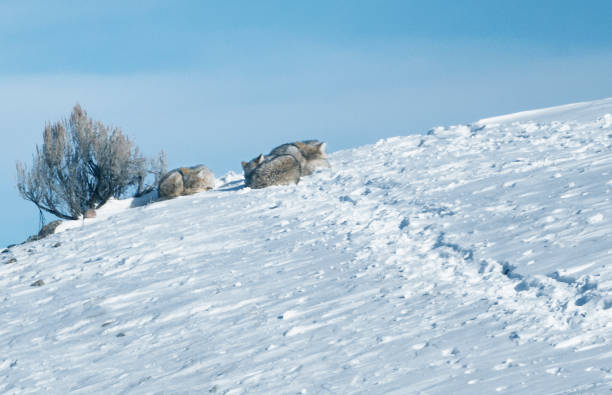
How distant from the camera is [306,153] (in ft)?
53.2

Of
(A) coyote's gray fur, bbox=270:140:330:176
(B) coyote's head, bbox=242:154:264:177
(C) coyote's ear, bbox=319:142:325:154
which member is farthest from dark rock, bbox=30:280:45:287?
(C) coyote's ear, bbox=319:142:325:154

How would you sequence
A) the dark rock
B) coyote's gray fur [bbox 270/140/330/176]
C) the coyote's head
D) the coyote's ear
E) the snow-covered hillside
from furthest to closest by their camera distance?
the coyote's ear, coyote's gray fur [bbox 270/140/330/176], the coyote's head, the dark rock, the snow-covered hillside

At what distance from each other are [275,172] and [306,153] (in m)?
1.68

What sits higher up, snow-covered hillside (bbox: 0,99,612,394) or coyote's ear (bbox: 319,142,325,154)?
coyote's ear (bbox: 319,142,325,154)

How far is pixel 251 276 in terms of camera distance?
8648mm

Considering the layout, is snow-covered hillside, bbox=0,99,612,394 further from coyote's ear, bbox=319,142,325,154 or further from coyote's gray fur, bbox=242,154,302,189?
coyote's ear, bbox=319,142,325,154

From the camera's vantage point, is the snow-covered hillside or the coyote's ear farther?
the coyote's ear

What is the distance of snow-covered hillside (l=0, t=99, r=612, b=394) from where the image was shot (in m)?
5.40

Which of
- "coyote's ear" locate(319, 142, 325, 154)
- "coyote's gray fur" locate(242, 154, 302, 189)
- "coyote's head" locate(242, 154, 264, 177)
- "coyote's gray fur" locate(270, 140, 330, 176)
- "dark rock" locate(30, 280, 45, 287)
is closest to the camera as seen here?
"dark rock" locate(30, 280, 45, 287)

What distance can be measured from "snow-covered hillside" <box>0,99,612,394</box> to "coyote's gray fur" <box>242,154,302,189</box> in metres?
0.91

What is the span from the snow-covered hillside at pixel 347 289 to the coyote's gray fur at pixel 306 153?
6.42 ft

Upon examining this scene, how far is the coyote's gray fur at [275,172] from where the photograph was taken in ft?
48.4

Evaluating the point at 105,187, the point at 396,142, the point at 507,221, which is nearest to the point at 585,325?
the point at 507,221

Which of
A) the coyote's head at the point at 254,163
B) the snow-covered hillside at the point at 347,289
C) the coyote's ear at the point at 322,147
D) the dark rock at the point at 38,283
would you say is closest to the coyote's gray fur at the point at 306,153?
the coyote's ear at the point at 322,147
